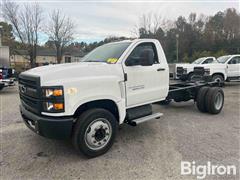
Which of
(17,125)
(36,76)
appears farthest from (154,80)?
(17,125)

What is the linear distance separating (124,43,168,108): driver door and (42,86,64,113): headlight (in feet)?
4.51

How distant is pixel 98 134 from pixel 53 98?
1063 millimetres

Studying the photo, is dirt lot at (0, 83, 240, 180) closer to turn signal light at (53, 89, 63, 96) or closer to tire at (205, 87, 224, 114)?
tire at (205, 87, 224, 114)

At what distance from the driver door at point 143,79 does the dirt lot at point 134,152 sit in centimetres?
88

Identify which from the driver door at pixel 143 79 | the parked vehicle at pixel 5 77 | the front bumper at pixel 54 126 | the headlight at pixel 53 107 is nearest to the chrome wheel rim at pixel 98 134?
the front bumper at pixel 54 126

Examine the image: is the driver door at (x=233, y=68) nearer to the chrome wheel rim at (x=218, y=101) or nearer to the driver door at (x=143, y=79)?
the chrome wheel rim at (x=218, y=101)

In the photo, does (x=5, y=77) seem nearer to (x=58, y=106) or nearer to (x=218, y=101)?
(x=58, y=106)

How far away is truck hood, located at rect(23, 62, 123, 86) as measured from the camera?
9.99 feet

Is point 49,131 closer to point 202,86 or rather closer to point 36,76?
point 36,76

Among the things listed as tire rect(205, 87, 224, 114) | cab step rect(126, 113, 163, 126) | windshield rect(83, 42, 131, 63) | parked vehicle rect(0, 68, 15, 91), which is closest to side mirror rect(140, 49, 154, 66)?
windshield rect(83, 42, 131, 63)

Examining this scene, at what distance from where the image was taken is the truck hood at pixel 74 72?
304 cm

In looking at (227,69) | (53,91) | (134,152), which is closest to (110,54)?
(53,91)

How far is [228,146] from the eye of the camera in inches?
155

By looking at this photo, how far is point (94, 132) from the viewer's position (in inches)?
137
